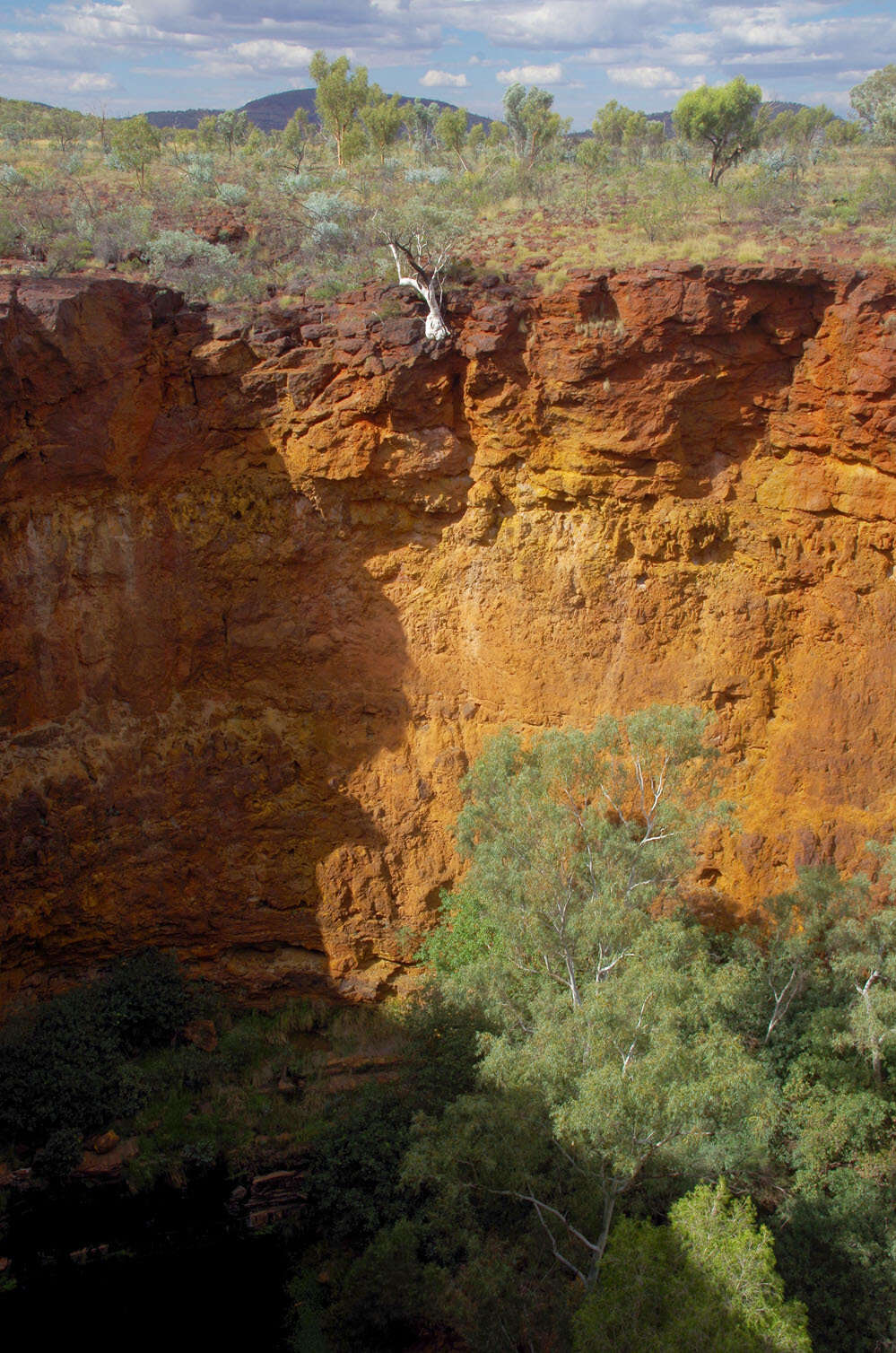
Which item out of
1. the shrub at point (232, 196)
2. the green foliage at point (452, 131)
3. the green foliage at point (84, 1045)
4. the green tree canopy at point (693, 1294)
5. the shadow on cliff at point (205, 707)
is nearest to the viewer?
the green tree canopy at point (693, 1294)

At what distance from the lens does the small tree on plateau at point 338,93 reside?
21.8m

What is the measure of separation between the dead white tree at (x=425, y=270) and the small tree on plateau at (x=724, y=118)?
27.4ft

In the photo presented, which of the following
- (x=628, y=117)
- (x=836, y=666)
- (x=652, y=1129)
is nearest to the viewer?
(x=652, y=1129)

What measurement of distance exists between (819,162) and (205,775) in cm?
1663

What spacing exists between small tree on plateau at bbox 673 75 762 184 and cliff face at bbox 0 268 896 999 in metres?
9.27

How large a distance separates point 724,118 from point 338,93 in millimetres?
8708

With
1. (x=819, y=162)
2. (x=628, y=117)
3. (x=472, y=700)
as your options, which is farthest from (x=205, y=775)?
(x=628, y=117)

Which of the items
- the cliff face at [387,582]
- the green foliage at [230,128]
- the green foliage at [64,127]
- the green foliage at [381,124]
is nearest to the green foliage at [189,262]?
the cliff face at [387,582]

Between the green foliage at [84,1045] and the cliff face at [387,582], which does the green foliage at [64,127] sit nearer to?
the cliff face at [387,582]

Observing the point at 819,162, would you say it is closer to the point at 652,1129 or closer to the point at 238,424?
the point at 238,424

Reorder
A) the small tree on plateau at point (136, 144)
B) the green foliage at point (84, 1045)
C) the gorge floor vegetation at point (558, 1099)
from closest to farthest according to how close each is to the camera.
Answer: the gorge floor vegetation at point (558, 1099) → the green foliage at point (84, 1045) → the small tree on plateau at point (136, 144)

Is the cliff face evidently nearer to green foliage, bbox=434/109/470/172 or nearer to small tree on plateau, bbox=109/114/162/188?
small tree on plateau, bbox=109/114/162/188

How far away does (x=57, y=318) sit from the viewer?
11.8 meters

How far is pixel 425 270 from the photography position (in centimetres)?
1345
